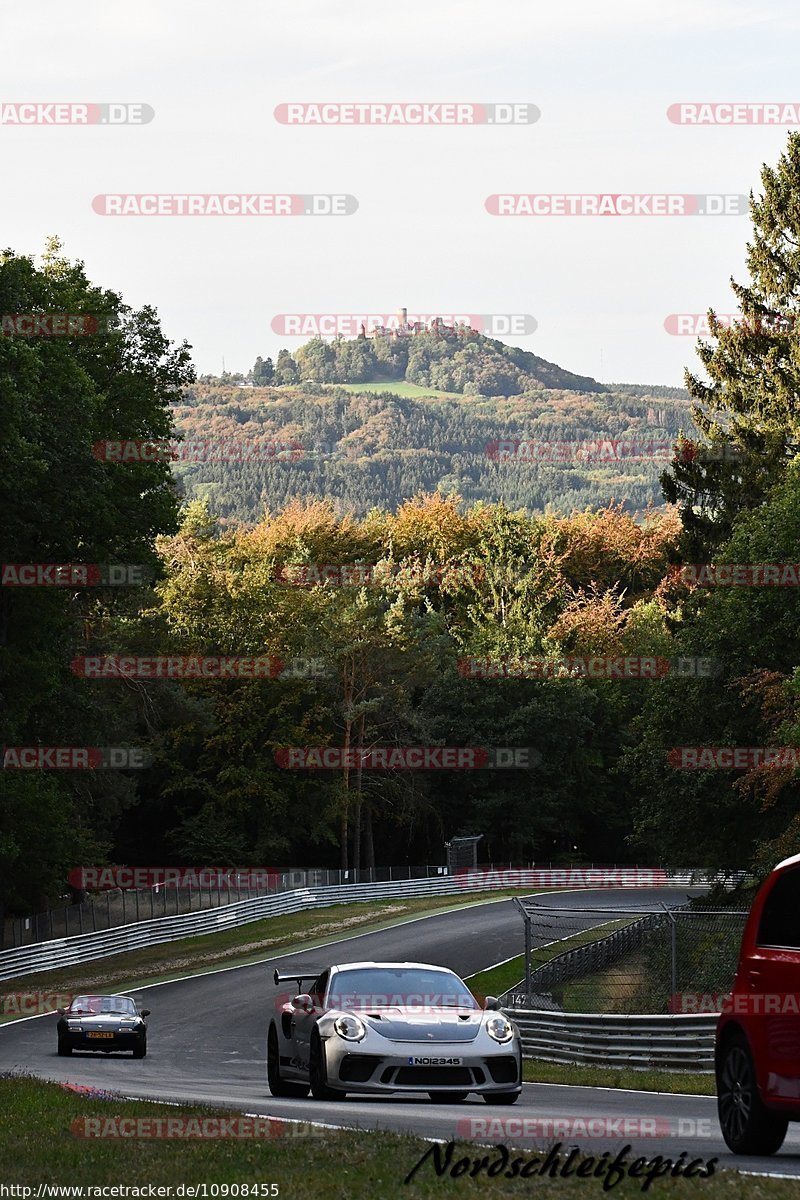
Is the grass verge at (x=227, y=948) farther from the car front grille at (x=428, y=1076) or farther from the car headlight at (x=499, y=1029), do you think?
the car front grille at (x=428, y=1076)

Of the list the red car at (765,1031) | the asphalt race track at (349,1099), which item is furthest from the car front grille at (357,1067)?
the red car at (765,1031)

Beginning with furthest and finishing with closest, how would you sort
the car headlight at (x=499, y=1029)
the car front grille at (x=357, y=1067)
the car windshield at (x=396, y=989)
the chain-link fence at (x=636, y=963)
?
the chain-link fence at (x=636, y=963) → the car windshield at (x=396, y=989) → the car headlight at (x=499, y=1029) → the car front grille at (x=357, y=1067)

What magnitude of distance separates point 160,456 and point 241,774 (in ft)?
126

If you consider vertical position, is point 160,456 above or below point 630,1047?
above

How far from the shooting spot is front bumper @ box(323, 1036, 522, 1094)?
1498cm

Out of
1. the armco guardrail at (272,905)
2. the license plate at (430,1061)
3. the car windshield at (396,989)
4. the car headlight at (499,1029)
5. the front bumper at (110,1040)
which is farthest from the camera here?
the armco guardrail at (272,905)

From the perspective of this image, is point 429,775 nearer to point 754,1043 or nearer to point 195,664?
point 195,664

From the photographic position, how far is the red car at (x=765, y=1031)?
33.7 ft

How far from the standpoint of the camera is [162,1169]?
391 inches

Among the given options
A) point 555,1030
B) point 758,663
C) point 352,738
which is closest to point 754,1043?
point 555,1030

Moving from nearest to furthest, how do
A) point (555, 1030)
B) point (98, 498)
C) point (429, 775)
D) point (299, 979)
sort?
1. point (299, 979)
2. point (555, 1030)
3. point (98, 498)
4. point (429, 775)

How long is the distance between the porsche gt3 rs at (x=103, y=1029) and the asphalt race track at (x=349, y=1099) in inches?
11.5

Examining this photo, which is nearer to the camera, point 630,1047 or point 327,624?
point 630,1047

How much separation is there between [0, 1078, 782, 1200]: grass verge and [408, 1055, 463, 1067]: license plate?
8.62ft
